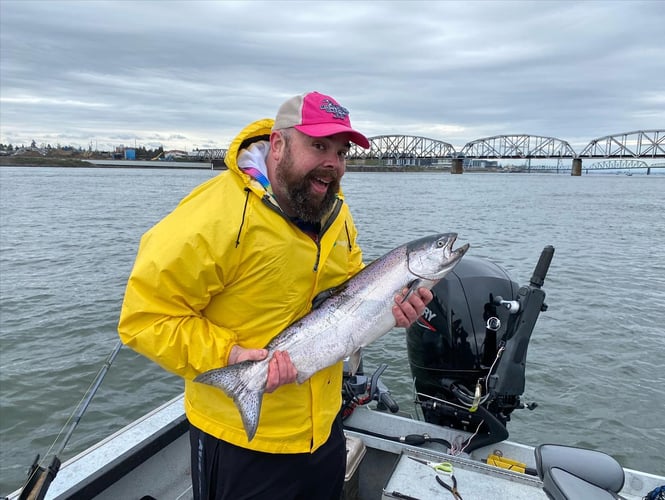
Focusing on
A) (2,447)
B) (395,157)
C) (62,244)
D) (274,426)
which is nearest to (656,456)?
(274,426)

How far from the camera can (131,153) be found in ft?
579

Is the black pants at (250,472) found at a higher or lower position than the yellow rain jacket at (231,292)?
lower

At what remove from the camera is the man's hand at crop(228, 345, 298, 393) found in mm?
2562

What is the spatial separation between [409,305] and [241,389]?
1.15 m

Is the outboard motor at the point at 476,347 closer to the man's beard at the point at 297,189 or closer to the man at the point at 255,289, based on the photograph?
the man at the point at 255,289

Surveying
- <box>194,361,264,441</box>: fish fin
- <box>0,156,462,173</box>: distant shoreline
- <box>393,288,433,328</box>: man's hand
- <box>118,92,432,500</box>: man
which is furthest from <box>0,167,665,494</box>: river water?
<box>0,156,462,173</box>: distant shoreline

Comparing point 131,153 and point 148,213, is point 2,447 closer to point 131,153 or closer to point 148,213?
point 148,213

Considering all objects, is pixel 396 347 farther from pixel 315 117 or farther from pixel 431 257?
pixel 315 117

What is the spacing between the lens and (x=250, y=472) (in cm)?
272

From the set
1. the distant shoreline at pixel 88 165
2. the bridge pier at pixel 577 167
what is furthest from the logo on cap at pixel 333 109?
the bridge pier at pixel 577 167

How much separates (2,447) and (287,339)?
6.74m

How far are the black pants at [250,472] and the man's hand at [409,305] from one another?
0.93 metres

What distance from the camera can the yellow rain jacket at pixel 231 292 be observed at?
2.36 meters

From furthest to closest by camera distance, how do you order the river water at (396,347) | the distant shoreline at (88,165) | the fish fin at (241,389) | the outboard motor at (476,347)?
the distant shoreline at (88,165) < the river water at (396,347) < the outboard motor at (476,347) < the fish fin at (241,389)
